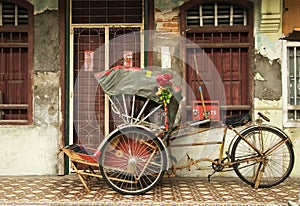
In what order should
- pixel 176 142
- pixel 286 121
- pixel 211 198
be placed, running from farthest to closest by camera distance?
pixel 286 121 < pixel 176 142 < pixel 211 198

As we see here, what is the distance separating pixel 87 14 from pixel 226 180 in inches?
157

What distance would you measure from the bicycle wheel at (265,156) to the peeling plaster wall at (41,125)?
3.36 meters

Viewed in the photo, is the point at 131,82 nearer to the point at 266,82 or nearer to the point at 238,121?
the point at 238,121

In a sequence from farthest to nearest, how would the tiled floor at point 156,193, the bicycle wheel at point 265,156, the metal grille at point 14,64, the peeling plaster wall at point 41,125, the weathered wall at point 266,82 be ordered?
the metal grille at point 14,64, the peeling plaster wall at point 41,125, the weathered wall at point 266,82, the bicycle wheel at point 265,156, the tiled floor at point 156,193

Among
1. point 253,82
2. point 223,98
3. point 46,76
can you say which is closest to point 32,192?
point 46,76

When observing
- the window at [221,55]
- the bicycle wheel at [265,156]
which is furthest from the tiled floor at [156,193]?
the window at [221,55]

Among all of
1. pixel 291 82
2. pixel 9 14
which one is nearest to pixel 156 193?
pixel 291 82

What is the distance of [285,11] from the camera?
842cm

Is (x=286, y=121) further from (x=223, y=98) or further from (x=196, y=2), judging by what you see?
(x=196, y=2)

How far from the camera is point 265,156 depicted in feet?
24.6

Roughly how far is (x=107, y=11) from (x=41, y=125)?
2.46 metres

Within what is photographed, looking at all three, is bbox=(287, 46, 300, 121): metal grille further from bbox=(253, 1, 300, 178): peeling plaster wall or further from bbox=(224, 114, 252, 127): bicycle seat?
bbox=(224, 114, 252, 127): bicycle seat

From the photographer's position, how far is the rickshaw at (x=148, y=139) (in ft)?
23.1

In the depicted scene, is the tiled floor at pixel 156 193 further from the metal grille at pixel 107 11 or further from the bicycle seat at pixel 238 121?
the metal grille at pixel 107 11
